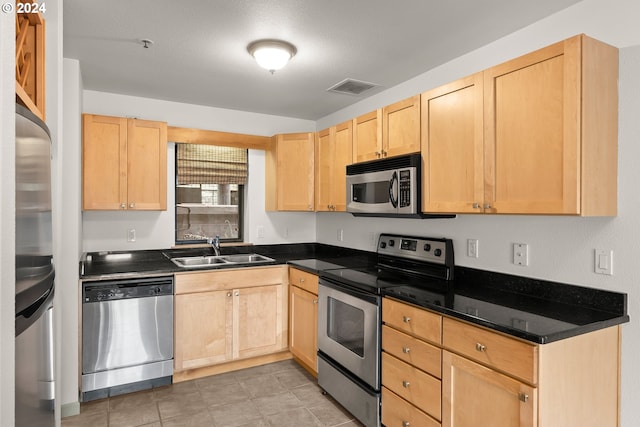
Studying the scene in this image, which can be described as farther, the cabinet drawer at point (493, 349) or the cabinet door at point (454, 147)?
the cabinet door at point (454, 147)

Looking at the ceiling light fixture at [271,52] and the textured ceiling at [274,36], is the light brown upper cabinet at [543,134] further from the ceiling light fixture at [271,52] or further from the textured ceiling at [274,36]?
the ceiling light fixture at [271,52]

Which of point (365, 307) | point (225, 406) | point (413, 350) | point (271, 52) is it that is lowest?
point (225, 406)

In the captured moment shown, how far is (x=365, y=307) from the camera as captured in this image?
2471mm

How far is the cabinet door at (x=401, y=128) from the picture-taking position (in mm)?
2541

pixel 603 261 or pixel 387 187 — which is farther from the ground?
pixel 387 187

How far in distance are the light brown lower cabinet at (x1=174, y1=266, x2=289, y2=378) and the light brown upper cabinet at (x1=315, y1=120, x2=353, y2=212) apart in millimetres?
772

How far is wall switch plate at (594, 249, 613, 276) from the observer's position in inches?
72.0

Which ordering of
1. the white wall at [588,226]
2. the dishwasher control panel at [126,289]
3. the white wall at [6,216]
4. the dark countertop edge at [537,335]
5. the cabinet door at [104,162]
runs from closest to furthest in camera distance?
the white wall at [6,216], the dark countertop edge at [537,335], the white wall at [588,226], the dishwasher control panel at [126,289], the cabinet door at [104,162]

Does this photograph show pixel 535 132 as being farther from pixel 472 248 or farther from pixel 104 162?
pixel 104 162

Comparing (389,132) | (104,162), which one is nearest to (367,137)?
(389,132)

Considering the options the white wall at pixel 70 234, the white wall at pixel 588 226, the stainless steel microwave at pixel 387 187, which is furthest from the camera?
the white wall at pixel 70 234

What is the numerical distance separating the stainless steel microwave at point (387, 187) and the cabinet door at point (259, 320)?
1092 millimetres

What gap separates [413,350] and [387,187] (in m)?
1.11

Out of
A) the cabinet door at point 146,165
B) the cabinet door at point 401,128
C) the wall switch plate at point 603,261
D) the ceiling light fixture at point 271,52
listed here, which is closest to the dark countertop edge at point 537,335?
the wall switch plate at point 603,261
